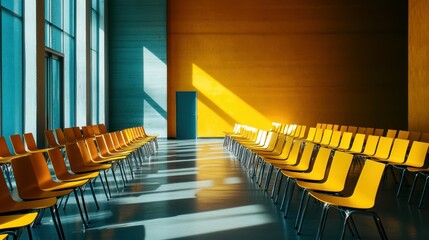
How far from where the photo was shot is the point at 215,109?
64.1ft

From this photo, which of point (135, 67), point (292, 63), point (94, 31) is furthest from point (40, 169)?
point (292, 63)

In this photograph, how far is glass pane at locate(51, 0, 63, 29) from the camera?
1255 centimetres

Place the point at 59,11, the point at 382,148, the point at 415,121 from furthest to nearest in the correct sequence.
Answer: the point at 59,11
the point at 415,121
the point at 382,148

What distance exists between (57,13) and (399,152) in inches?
402

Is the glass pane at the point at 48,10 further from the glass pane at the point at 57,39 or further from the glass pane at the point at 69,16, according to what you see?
the glass pane at the point at 69,16

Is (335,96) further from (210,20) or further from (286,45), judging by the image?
(210,20)

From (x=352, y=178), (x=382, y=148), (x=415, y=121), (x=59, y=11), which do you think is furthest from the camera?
(x=59, y=11)

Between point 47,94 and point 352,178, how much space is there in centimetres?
834

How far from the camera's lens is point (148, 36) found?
1888 centimetres

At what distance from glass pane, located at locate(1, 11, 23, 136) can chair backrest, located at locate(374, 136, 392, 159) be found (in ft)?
24.6

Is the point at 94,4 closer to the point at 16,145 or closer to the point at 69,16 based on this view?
the point at 69,16

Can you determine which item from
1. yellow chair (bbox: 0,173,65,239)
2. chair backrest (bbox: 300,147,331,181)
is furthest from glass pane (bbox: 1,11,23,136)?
chair backrest (bbox: 300,147,331,181)

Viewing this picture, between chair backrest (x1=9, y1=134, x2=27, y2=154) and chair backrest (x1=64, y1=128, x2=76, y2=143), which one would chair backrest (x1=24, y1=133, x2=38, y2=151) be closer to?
chair backrest (x1=9, y1=134, x2=27, y2=154)

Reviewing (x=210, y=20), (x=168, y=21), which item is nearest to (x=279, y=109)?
(x=210, y=20)
